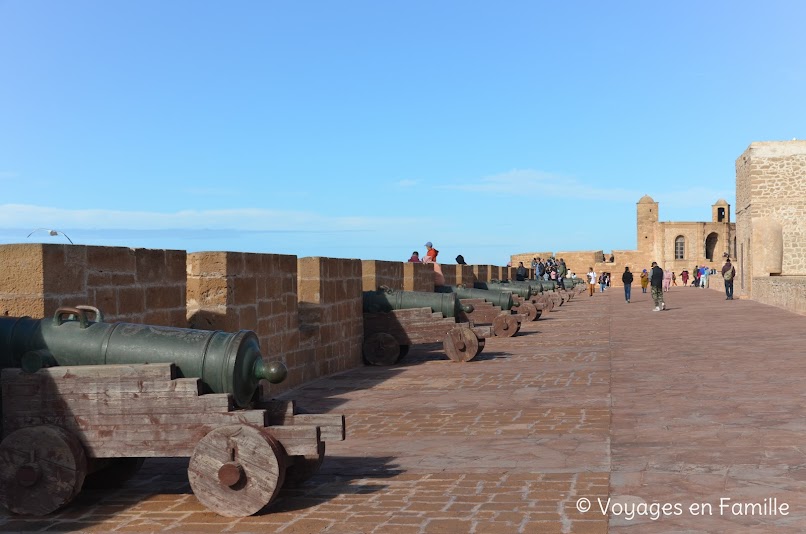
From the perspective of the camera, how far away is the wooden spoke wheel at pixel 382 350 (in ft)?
37.6

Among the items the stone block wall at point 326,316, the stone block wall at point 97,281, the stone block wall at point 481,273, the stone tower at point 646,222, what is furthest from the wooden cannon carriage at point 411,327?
the stone tower at point 646,222

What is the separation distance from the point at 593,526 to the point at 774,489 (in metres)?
1.14

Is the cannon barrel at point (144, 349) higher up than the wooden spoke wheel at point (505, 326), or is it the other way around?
the cannon barrel at point (144, 349)

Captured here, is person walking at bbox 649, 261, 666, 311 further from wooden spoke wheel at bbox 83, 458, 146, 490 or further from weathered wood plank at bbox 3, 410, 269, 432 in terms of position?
weathered wood plank at bbox 3, 410, 269, 432

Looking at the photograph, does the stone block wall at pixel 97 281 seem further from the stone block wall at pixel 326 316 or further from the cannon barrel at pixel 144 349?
the stone block wall at pixel 326 316

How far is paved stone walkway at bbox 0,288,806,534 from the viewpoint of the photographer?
4.22m

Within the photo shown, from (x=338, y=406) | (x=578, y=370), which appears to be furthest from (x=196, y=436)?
(x=578, y=370)

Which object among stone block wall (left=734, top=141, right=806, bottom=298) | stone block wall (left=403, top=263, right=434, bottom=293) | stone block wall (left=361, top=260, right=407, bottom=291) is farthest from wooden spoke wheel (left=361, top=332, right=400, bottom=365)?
stone block wall (left=734, top=141, right=806, bottom=298)

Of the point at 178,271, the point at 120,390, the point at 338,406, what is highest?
the point at 178,271

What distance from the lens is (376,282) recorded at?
12.7m

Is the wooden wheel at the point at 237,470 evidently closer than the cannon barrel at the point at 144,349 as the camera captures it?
Yes

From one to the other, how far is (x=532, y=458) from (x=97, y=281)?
9.71 ft

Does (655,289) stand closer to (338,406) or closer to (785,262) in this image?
(785,262)

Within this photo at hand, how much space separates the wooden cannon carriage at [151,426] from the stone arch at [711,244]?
75.5m
